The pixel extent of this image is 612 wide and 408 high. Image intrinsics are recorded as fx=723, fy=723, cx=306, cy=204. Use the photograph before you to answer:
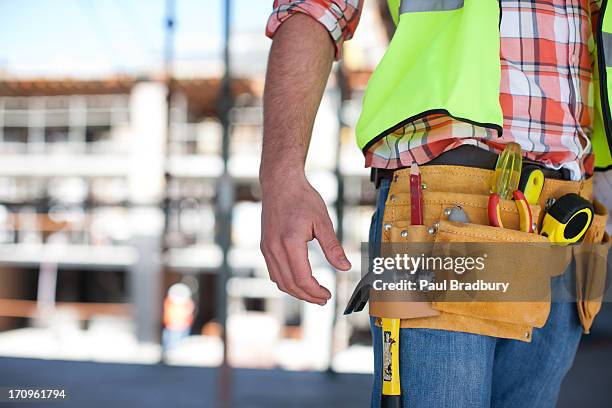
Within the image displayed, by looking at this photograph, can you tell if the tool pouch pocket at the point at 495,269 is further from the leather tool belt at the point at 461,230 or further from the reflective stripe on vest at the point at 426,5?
the reflective stripe on vest at the point at 426,5

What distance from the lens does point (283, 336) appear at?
9.10 m

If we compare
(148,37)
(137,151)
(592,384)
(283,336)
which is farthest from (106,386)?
(137,151)

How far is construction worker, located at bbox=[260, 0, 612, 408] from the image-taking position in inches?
28.6

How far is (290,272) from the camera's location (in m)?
0.71

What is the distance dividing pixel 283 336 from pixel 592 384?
6.26 meters

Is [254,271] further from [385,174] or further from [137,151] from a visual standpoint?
Answer: [385,174]

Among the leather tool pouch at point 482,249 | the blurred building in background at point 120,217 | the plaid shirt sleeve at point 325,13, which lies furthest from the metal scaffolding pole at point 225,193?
the blurred building in background at point 120,217

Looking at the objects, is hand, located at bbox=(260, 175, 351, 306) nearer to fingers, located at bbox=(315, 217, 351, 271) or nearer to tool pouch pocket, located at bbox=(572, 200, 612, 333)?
fingers, located at bbox=(315, 217, 351, 271)

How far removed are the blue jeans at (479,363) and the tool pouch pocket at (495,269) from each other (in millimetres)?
32

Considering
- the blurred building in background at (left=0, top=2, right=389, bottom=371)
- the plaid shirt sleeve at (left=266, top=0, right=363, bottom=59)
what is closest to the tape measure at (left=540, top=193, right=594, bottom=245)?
the plaid shirt sleeve at (left=266, top=0, right=363, bottom=59)

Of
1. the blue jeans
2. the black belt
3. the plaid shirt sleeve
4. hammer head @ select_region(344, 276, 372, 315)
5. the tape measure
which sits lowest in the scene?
the blue jeans

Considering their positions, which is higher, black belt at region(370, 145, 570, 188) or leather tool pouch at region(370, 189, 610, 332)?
black belt at region(370, 145, 570, 188)
